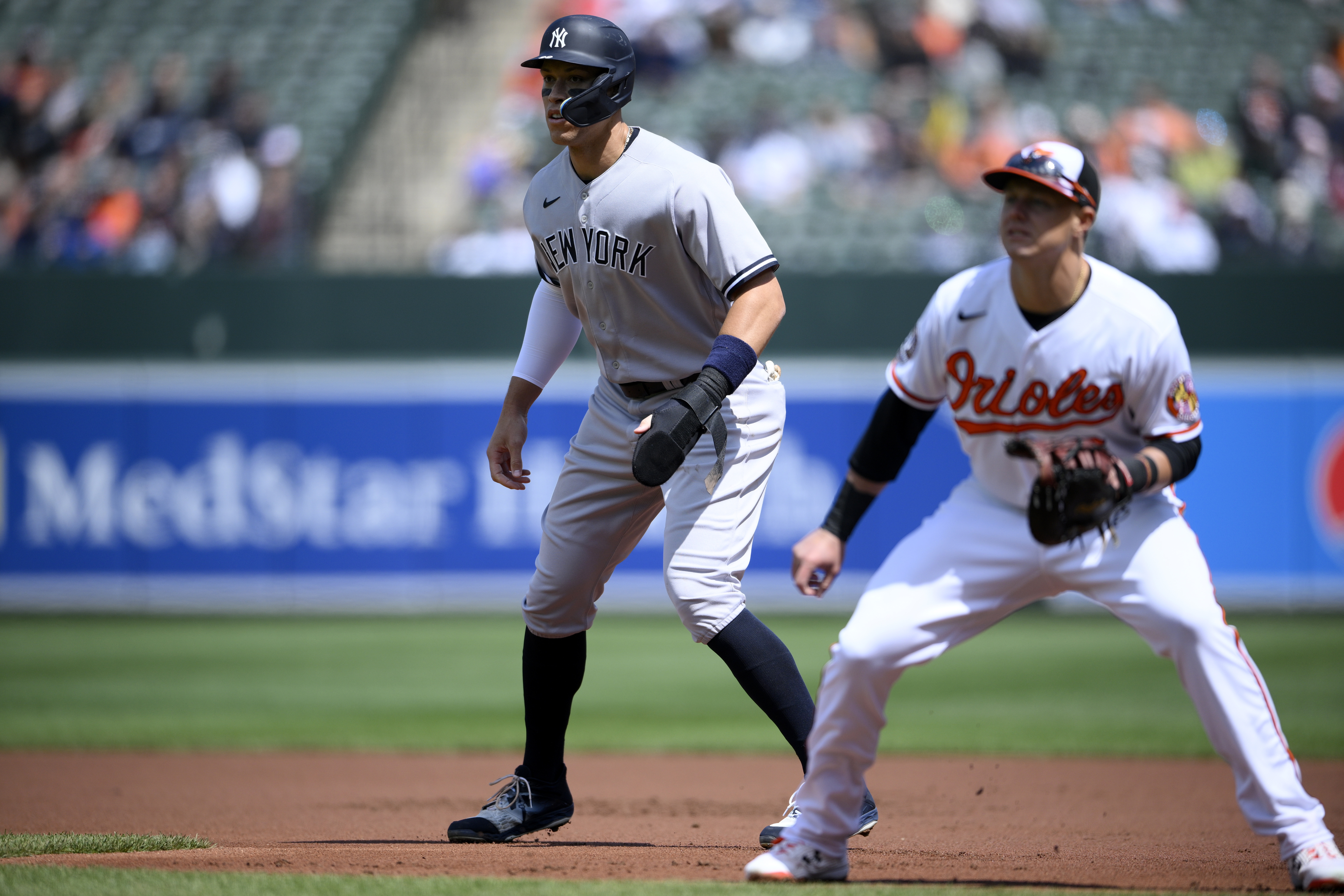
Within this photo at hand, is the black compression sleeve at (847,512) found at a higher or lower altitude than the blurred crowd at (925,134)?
lower

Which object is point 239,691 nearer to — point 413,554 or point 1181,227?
point 413,554

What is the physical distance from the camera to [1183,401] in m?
3.43

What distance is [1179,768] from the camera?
20.9 ft

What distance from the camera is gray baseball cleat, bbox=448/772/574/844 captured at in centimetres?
424

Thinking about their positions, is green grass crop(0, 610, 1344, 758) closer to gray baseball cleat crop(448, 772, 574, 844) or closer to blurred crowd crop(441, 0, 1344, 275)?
gray baseball cleat crop(448, 772, 574, 844)

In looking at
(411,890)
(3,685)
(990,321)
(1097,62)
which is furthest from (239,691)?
(1097,62)

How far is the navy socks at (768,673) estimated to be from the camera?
397 centimetres

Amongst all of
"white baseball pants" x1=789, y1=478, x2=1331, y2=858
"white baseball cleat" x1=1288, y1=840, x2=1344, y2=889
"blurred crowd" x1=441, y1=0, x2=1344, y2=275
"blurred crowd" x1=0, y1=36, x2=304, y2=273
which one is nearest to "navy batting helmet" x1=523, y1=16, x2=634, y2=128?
"white baseball pants" x1=789, y1=478, x2=1331, y2=858

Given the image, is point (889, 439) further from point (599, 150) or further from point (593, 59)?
point (593, 59)

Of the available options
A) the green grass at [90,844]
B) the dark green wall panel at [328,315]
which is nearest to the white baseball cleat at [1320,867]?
the green grass at [90,844]

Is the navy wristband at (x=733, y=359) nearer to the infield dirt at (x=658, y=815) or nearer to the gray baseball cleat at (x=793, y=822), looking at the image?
the gray baseball cleat at (x=793, y=822)

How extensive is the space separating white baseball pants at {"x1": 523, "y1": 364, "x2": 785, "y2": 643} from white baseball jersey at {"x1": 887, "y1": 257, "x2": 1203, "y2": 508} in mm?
619

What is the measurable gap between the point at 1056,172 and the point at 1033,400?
0.51m

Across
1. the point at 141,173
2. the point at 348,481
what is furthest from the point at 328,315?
the point at 141,173
